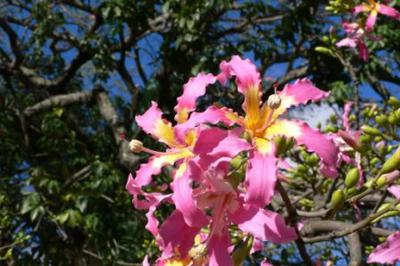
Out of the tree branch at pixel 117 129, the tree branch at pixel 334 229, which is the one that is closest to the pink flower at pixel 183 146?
the tree branch at pixel 334 229

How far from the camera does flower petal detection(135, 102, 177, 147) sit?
1.14 m

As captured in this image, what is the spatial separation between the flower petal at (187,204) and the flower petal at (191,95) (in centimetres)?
25

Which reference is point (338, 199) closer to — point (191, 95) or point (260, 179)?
point (260, 179)

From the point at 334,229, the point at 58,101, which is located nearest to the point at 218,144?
the point at 334,229

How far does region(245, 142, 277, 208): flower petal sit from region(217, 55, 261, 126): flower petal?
192 millimetres

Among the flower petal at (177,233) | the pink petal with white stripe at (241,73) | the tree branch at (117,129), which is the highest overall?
the pink petal with white stripe at (241,73)

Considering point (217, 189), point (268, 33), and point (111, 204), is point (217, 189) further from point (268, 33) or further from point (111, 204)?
point (268, 33)

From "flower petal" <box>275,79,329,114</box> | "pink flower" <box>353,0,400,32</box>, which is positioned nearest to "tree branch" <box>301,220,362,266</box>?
"flower petal" <box>275,79,329,114</box>

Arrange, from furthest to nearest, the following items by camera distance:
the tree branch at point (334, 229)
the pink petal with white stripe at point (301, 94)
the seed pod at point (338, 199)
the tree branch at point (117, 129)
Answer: the tree branch at point (117, 129) → the tree branch at point (334, 229) → the pink petal with white stripe at point (301, 94) → the seed pod at point (338, 199)

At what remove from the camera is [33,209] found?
13.5 feet

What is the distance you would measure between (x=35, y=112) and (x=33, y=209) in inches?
57.7

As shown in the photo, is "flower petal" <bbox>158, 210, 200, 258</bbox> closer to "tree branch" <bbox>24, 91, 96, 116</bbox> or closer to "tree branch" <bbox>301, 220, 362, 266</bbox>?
"tree branch" <bbox>301, 220, 362, 266</bbox>

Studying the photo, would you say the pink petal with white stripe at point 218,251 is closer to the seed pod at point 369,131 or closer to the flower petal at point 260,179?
the flower petal at point 260,179

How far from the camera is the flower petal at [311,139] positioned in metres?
0.92
